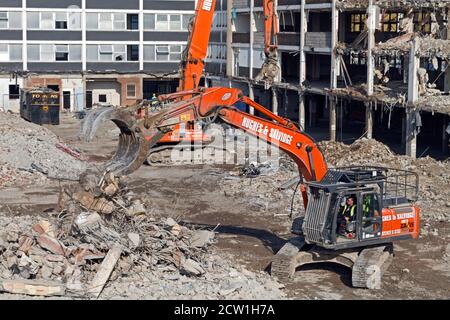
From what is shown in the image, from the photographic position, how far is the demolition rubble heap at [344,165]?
25359 millimetres

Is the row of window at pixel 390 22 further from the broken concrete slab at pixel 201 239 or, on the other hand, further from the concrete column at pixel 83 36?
the concrete column at pixel 83 36

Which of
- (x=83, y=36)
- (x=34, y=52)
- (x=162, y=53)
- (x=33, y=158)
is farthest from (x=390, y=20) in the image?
(x=34, y=52)

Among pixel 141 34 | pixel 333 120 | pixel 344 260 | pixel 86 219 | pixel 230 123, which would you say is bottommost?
pixel 344 260

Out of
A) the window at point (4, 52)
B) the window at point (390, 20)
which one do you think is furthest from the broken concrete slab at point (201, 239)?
the window at point (4, 52)

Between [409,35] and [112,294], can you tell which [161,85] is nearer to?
[409,35]

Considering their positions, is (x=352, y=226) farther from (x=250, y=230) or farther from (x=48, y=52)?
(x=48, y=52)

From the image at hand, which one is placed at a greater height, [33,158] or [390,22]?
[390,22]

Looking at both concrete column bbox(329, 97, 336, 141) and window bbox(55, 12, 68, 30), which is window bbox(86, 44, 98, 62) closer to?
window bbox(55, 12, 68, 30)

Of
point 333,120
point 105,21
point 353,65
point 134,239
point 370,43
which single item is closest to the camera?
point 134,239

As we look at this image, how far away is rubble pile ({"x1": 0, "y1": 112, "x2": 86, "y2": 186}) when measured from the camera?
29.8 meters

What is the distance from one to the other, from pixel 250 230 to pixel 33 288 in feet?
29.7

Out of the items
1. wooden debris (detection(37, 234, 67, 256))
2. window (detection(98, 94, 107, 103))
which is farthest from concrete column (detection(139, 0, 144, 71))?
wooden debris (detection(37, 234, 67, 256))

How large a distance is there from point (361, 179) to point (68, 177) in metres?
15.0

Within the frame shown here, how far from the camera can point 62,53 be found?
2281 inches
